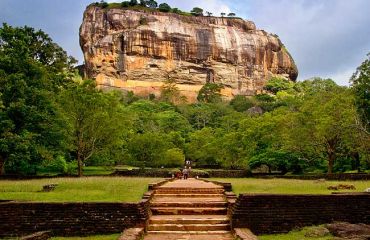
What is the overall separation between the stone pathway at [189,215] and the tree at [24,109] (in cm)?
862

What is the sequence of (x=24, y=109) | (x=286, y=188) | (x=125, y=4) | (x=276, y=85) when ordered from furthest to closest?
(x=125, y=4) → (x=276, y=85) → (x=24, y=109) → (x=286, y=188)

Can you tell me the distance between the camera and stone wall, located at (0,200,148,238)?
10047mm

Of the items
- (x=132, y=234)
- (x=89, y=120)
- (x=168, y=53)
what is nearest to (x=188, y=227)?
(x=132, y=234)

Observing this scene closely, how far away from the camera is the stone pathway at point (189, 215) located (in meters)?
10.3

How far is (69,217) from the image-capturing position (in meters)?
10.2

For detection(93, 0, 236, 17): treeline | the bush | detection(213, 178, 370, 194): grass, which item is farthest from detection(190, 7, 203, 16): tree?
detection(213, 178, 370, 194): grass

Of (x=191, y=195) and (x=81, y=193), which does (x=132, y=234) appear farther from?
(x=81, y=193)

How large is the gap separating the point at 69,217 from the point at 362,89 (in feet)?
74.7

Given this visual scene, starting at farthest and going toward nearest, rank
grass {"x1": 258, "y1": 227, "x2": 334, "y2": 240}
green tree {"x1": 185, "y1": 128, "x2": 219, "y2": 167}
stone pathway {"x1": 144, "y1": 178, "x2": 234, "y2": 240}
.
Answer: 1. green tree {"x1": 185, "y1": 128, "x2": 219, "y2": 167}
2. stone pathway {"x1": 144, "y1": 178, "x2": 234, "y2": 240}
3. grass {"x1": 258, "y1": 227, "x2": 334, "y2": 240}

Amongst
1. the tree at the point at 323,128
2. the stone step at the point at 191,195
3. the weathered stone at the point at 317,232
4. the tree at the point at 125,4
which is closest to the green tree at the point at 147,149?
the tree at the point at 323,128

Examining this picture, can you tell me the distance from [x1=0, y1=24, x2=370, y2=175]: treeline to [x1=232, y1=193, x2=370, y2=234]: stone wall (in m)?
5.65

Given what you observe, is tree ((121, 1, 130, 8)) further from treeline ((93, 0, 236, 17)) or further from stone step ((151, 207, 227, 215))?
stone step ((151, 207, 227, 215))

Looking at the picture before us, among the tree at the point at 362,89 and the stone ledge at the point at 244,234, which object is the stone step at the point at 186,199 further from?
the tree at the point at 362,89

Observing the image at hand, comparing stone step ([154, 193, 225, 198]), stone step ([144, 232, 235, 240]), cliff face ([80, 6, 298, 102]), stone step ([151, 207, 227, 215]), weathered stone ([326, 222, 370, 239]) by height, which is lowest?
stone step ([144, 232, 235, 240])
